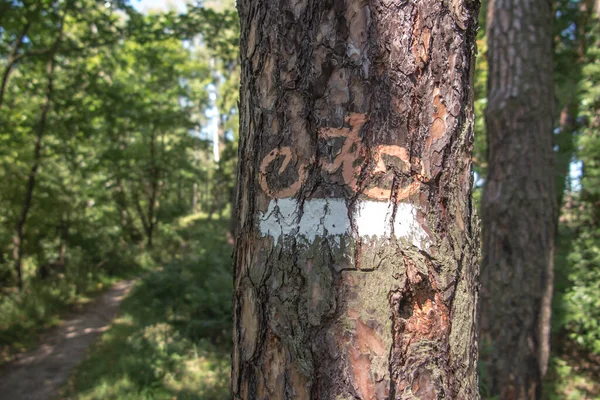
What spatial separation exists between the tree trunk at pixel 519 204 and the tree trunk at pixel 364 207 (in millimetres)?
3193

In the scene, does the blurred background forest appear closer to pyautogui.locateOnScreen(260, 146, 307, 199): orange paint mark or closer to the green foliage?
the green foliage

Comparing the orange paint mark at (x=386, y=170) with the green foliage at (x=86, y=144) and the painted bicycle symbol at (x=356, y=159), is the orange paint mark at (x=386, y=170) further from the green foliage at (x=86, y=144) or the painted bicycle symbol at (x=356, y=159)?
the green foliage at (x=86, y=144)

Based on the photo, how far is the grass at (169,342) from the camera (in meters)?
5.80

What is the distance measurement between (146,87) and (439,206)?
15577 millimetres

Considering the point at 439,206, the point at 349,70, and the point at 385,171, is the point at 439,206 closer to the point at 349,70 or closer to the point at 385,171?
the point at 385,171

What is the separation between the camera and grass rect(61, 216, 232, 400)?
5.80 metres

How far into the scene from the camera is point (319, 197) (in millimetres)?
1130

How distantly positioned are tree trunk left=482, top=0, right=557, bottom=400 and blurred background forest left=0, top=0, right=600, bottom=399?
2.16ft

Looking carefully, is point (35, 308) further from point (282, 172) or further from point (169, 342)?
point (282, 172)

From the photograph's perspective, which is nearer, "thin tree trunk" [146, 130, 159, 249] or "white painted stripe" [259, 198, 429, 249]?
"white painted stripe" [259, 198, 429, 249]

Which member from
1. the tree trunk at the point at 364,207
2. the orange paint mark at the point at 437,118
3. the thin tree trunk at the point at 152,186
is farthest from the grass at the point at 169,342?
the thin tree trunk at the point at 152,186

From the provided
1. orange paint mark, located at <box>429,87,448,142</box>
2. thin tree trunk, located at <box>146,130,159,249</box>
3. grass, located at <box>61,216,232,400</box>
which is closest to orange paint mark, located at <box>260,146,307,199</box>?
orange paint mark, located at <box>429,87,448,142</box>

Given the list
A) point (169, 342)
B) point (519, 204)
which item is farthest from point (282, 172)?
point (169, 342)

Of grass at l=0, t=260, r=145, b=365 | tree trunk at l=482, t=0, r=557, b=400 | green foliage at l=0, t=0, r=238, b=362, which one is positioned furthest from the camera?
grass at l=0, t=260, r=145, b=365
